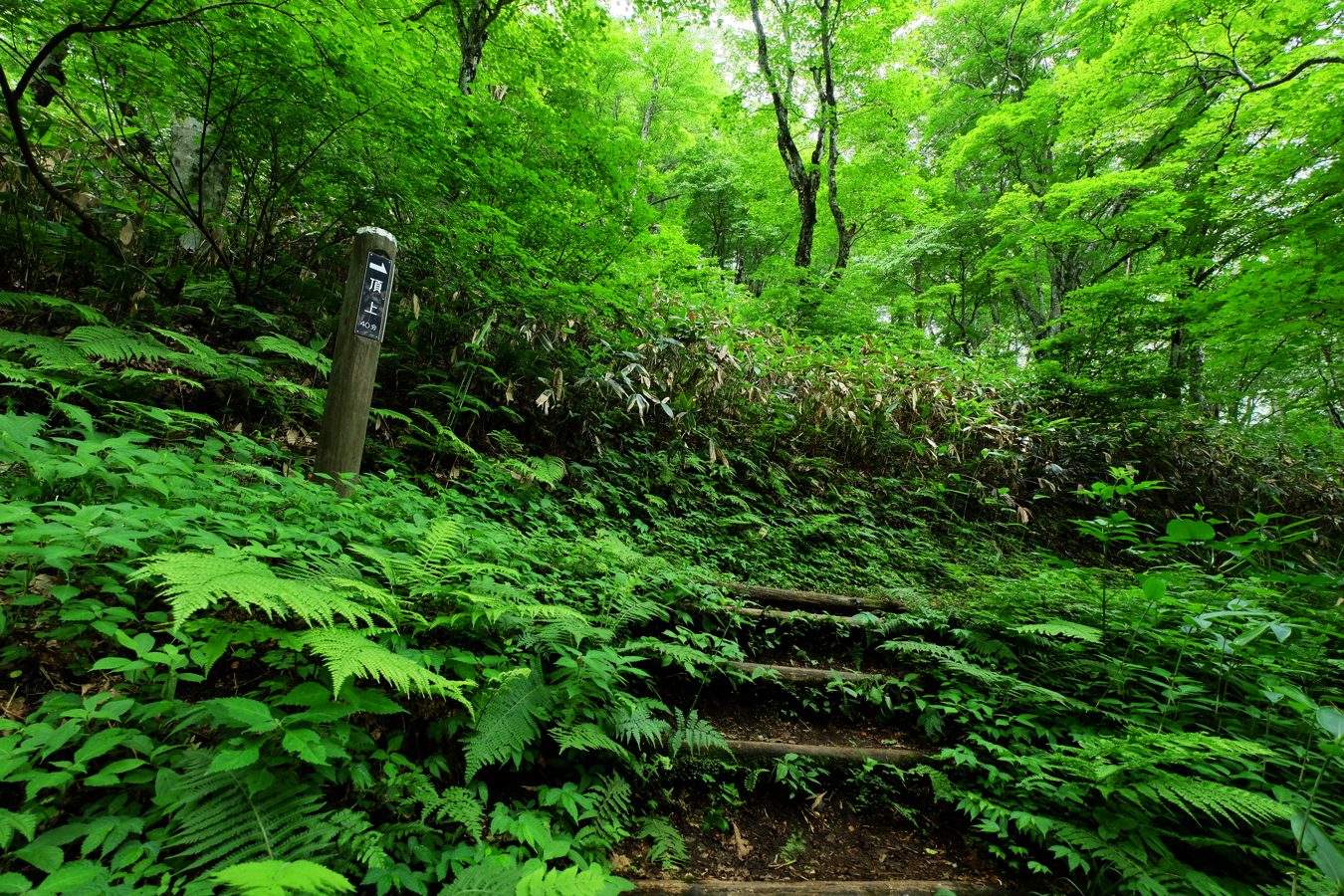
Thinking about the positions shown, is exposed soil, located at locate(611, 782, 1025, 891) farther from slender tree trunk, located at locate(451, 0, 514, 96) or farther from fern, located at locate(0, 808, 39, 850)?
slender tree trunk, located at locate(451, 0, 514, 96)

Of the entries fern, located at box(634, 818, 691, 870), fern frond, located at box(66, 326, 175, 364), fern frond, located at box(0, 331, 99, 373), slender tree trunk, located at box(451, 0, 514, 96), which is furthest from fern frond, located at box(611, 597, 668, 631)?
slender tree trunk, located at box(451, 0, 514, 96)

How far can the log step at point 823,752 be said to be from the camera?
250 cm

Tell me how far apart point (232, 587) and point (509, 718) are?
101cm

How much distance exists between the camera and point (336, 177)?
165 inches

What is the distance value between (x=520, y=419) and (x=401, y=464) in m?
1.13

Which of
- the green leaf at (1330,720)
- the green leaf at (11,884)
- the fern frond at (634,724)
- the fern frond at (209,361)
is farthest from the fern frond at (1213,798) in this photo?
the fern frond at (209,361)

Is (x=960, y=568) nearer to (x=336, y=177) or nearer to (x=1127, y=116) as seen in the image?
(x=336, y=177)

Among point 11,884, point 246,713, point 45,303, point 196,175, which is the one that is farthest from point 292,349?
point 11,884

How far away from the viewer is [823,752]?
101 inches

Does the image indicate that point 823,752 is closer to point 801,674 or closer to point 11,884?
point 801,674

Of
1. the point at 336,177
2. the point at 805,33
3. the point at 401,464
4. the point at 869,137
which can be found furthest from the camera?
the point at 869,137

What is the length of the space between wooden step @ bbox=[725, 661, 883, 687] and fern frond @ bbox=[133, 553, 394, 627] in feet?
6.95

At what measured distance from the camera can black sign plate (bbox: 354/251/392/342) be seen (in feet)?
9.19

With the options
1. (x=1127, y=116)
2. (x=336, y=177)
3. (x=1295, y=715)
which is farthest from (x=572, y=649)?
(x=1127, y=116)
